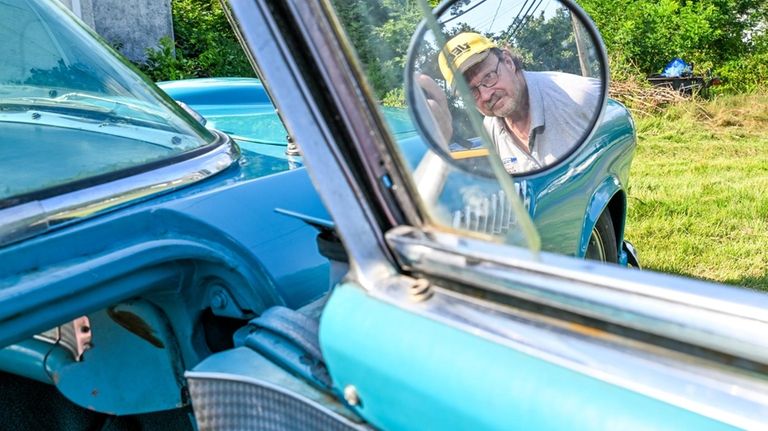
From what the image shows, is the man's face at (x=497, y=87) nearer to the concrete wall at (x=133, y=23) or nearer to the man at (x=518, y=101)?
the man at (x=518, y=101)

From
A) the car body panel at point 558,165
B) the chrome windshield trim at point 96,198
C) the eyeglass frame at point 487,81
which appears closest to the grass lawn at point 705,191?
the car body panel at point 558,165

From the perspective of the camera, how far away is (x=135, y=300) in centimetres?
160

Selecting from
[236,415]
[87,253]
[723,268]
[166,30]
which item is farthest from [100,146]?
[166,30]

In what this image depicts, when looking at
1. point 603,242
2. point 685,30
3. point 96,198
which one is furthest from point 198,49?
point 96,198

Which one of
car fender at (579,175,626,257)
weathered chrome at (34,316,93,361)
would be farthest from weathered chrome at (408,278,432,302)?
car fender at (579,175,626,257)

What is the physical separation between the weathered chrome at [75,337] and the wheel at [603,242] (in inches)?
68.6

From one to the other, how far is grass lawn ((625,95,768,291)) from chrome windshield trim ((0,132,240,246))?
320cm

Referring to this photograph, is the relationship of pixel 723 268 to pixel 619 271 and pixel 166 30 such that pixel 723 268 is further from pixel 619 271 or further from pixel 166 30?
pixel 166 30

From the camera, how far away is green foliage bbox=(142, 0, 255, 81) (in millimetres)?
10070

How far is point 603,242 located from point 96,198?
2064 millimetres

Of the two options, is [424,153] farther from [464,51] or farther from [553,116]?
[553,116]

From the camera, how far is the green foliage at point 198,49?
396 inches

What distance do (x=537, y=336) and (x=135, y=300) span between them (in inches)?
38.9

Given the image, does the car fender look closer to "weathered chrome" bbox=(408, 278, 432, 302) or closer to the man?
the man
